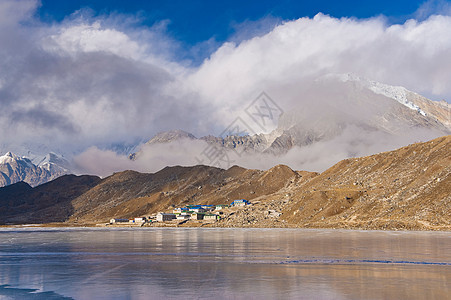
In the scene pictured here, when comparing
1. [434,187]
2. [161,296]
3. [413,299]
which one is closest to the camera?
[413,299]

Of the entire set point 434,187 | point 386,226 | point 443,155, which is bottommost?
point 386,226

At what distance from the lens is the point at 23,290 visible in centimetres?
2958

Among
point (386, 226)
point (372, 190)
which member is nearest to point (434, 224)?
point (386, 226)

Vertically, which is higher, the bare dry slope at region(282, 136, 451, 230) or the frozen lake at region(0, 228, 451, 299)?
the bare dry slope at region(282, 136, 451, 230)

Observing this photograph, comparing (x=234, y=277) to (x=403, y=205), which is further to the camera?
(x=403, y=205)

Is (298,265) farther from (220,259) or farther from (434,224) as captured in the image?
(434,224)

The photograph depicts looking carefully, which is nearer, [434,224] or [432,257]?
[432,257]

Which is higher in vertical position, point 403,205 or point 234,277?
point 403,205

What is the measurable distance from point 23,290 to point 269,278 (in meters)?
18.0

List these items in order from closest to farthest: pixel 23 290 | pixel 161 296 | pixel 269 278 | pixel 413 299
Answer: pixel 413 299, pixel 161 296, pixel 23 290, pixel 269 278

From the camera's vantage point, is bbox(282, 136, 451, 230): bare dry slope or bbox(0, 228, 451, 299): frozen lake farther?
bbox(282, 136, 451, 230): bare dry slope

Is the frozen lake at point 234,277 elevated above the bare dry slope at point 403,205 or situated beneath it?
situated beneath

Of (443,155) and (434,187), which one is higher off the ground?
(443,155)

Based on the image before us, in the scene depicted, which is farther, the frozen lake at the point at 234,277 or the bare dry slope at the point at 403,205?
the bare dry slope at the point at 403,205
